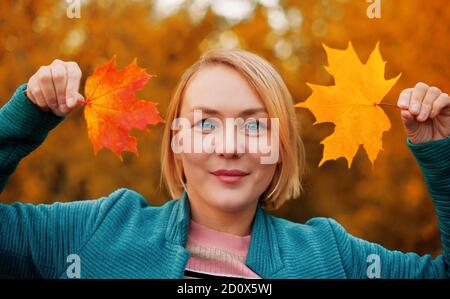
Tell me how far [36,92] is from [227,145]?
20.4 inches

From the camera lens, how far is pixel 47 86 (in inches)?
62.9

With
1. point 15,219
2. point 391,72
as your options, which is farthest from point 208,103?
point 391,72

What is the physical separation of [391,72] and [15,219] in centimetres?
292

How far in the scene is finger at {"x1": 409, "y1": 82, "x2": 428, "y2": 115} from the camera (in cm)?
163

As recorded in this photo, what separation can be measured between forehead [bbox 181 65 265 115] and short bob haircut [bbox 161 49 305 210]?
0.06ft

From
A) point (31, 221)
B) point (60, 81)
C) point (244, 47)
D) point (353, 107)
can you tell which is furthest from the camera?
point (244, 47)

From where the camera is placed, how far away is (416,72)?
12.8ft

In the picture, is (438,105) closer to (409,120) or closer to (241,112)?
(409,120)

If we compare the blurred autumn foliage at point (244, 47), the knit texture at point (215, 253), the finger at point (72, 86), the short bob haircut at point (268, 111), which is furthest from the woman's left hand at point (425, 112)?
the blurred autumn foliage at point (244, 47)

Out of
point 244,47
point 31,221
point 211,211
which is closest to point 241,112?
point 211,211

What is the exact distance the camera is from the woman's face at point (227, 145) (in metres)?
1.71

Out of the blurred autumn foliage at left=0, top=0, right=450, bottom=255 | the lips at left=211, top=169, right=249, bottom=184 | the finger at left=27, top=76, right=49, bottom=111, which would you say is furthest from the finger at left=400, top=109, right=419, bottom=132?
the blurred autumn foliage at left=0, top=0, right=450, bottom=255

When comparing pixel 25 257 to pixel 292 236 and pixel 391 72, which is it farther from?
pixel 391 72

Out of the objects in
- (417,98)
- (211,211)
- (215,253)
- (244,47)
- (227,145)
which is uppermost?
(244,47)
